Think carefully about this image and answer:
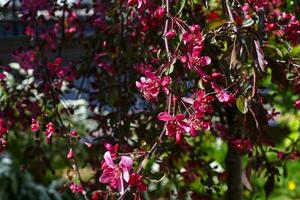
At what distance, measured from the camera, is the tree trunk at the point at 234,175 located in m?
2.82

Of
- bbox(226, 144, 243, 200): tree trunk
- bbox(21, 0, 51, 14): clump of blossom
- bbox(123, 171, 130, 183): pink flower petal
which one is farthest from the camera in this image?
bbox(226, 144, 243, 200): tree trunk

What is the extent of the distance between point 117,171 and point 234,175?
1.49 m

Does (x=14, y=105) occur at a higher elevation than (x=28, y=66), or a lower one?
lower

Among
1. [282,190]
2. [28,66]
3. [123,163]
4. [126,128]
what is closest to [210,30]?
[123,163]

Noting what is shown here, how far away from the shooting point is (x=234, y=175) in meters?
2.85

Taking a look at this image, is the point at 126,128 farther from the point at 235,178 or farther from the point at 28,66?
the point at 235,178

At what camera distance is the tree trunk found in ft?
9.25

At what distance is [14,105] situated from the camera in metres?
2.80

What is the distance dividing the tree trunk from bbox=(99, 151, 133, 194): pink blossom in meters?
1.42

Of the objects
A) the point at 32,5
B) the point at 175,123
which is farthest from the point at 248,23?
the point at 32,5

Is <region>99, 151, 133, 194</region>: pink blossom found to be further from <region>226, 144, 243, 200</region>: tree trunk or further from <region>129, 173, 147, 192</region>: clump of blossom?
<region>226, 144, 243, 200</region>: tree trunk

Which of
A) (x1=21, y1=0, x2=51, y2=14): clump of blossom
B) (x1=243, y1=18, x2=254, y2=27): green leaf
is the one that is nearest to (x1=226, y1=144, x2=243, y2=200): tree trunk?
(x1=21, y1=0, x2=51, y2=14): clump of blossom

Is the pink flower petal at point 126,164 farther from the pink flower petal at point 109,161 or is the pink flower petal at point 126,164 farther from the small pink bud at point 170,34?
the small pink bud at point 170,34

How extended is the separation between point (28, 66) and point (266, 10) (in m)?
0.95
